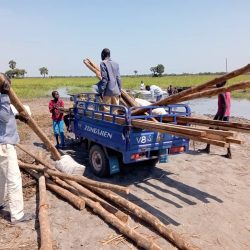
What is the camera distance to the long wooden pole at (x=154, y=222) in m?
4.20

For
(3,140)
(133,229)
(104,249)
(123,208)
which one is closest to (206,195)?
(123,208)

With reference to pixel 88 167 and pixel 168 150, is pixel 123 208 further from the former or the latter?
pixel 88 167

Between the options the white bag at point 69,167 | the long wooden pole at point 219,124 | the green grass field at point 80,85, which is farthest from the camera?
the green grass field at point 80,85

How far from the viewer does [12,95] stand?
543cm

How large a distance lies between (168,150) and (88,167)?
83.3 inches

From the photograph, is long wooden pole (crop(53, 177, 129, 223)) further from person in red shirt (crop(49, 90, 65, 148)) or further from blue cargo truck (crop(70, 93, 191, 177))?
person in red shirt (crop(49, 90, 65, 148))

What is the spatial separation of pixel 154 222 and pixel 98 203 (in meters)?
1.08

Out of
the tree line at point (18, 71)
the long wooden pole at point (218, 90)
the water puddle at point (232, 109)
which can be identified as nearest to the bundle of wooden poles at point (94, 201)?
the long wooden pole at point (218, 90)

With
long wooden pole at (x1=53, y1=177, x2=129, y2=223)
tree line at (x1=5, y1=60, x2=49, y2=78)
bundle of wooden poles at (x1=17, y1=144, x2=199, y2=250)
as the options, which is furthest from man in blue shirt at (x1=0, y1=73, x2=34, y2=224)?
tree line at (x1=5, y1=60, x2=49, y2=78)

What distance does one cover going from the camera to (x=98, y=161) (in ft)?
23.2

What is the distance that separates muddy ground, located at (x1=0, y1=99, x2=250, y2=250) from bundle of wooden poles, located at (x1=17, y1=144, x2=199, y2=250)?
0.39 ft

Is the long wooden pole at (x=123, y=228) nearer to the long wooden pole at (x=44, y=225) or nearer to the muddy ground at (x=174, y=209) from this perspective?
the muddy ground at (x=174, y=209)

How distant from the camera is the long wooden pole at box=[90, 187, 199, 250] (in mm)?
4195

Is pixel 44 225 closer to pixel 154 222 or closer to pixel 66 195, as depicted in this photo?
pixel 66 195
